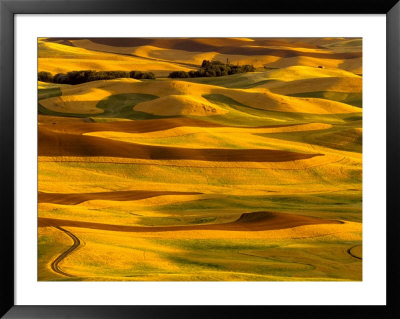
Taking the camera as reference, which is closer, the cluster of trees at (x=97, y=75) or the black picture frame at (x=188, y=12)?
the black picture frame at (x=188, y=12)

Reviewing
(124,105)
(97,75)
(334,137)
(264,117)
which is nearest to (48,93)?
(97,75)

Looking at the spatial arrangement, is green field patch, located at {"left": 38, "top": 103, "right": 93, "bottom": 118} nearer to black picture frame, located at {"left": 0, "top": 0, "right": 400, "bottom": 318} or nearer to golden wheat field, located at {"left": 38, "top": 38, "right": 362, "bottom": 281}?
golden wheat field, located at {"left": 38, "top": 38, "right": 362, "bottom": 281}

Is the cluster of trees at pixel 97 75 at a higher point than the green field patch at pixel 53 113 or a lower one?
higher

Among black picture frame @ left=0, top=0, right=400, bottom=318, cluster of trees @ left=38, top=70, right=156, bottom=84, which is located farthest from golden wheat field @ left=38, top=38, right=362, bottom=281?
black picture frame @ left=0, top=0, right=400, bottom=318

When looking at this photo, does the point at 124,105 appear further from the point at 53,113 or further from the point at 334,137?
the point at 334,137

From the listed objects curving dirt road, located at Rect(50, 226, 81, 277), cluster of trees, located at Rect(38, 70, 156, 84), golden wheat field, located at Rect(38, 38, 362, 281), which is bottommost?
curving dirt road, located at Rect(50, 226, 81, 277)

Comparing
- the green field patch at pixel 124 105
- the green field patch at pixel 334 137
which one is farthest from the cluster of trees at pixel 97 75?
the green field patch at pixel 334 137

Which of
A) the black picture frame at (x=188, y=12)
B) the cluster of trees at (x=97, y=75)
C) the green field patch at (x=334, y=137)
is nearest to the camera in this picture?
the black picture frame at (x=188, y=12)

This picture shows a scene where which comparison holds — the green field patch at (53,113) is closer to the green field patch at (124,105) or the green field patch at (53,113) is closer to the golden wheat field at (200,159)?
the golden wheat field at (200,159)
